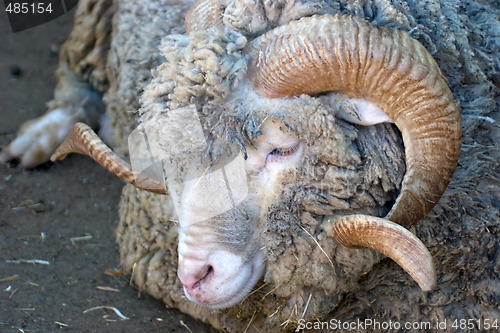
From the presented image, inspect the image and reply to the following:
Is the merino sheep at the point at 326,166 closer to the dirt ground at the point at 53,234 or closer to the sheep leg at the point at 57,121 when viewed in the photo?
the dirt ground at the point at 53,234

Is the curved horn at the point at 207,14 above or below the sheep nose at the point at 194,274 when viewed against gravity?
above

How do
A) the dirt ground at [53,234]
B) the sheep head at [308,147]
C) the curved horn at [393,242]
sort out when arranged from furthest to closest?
1. the dirt ground at [53,234]
2. the sheep head at [308,147]
3. the curved horn at [393,242]

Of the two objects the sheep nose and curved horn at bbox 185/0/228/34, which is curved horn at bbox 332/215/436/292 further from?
curved horn at bbox 185/0/228/34

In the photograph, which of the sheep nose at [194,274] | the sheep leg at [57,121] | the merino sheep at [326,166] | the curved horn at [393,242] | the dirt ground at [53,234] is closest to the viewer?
the curved horn at [393,242]

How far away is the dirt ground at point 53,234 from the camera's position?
3262mm

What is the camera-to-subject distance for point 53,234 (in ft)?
13.0

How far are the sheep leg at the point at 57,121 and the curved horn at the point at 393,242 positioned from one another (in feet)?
9.01

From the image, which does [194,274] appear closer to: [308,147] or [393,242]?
[308,147]

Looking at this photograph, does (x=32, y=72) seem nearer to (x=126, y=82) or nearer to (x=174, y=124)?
(x=126, y=82)

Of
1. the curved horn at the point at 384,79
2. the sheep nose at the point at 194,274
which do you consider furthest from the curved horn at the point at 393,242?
the sheep nose at the point at 194,274

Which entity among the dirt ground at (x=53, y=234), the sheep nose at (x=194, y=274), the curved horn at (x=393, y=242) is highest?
the curved horn at (x=393, y=242)

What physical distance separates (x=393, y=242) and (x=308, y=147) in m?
0.56

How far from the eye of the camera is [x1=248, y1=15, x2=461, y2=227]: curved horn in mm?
2168

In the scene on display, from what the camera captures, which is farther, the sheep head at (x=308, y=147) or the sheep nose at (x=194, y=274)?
the sheep nose at (x=194, y=274)
